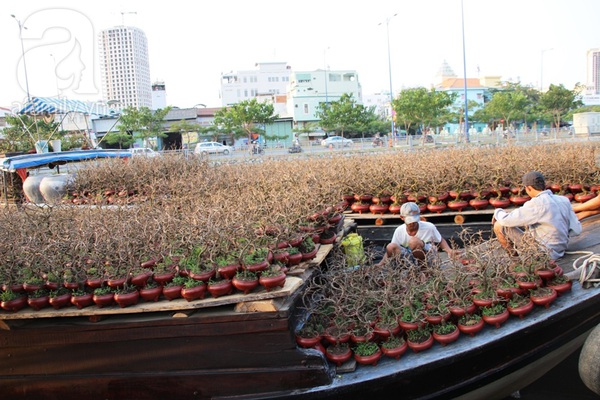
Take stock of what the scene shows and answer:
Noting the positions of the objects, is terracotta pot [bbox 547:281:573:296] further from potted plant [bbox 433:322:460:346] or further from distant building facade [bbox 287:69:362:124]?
distant building facade [bbox 287:69:362:124]

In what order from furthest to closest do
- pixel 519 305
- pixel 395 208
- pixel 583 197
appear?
pixel 395 208 → pixel 583 197 → pixel 519 305

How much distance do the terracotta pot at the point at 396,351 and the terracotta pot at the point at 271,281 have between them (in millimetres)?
777

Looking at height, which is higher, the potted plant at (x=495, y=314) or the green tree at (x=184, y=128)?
the green tree at (x=184, y=128)

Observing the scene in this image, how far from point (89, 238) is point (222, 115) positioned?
3608 cm

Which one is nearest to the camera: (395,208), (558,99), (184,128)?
(395,208)

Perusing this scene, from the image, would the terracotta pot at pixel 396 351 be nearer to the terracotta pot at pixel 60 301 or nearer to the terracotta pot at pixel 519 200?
the terracotta pot at pixel 60 301

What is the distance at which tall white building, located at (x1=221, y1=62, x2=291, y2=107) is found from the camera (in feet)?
243

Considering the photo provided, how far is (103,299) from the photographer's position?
294cm

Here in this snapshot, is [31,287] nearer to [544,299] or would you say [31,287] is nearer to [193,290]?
[193,290]

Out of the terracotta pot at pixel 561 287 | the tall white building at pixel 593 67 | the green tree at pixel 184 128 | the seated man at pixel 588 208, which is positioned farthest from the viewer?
the tall white building at pixel 593 67

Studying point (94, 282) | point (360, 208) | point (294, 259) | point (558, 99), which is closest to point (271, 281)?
point (294, 259)

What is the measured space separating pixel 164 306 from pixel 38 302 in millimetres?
804

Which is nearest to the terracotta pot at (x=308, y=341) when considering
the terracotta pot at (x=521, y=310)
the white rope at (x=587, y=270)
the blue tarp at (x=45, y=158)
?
the terracotta pot at (x=521, y=310)

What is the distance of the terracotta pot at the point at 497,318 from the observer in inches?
121
